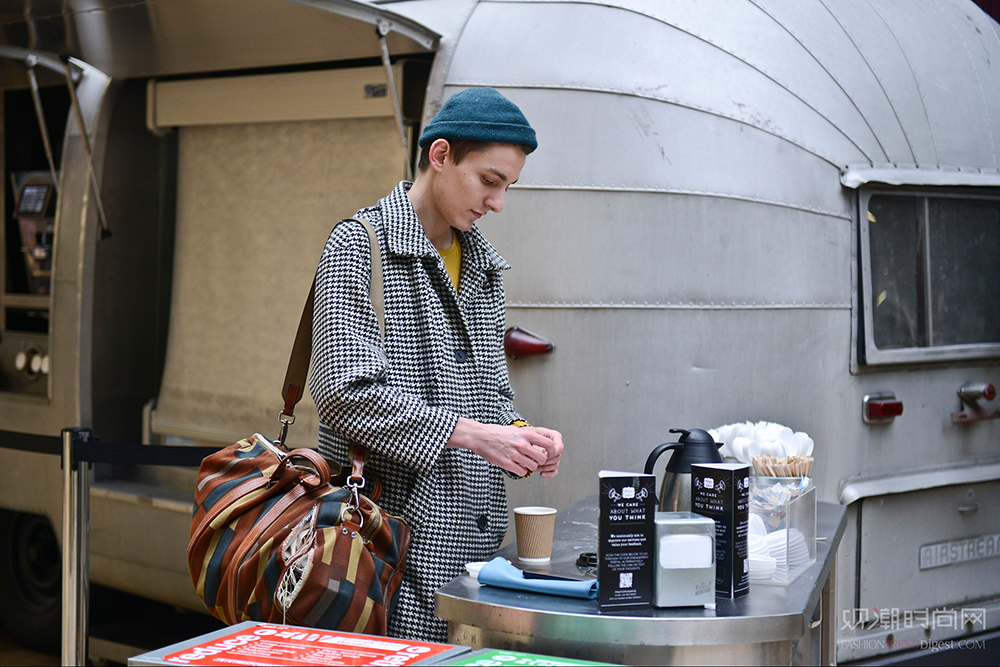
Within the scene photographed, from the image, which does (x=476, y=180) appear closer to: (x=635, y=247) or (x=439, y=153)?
(x=439, y=153)

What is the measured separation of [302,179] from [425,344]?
217 cm

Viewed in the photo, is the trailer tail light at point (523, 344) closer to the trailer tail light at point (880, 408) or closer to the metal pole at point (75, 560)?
the trailer tail light at point (880, 408)

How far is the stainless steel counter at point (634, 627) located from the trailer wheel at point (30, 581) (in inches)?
147

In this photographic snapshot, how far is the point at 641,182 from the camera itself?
363cm

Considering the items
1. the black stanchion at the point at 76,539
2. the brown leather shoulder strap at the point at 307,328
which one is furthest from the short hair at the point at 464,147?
the black stanchion at the point at 76,539

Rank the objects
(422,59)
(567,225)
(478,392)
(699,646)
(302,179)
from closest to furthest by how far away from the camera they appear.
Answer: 1. (699,646)
2. (478,392)
3. (567,225)
4. (422,59)
5. (302,179)

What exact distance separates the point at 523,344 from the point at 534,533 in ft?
4.93

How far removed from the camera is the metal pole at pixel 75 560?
3.60 metres

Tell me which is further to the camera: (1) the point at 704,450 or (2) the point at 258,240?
(2) the point at 258,240

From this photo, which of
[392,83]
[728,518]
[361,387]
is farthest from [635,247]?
[728,518]

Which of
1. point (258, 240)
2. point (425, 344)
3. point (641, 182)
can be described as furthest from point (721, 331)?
point (258, 240)

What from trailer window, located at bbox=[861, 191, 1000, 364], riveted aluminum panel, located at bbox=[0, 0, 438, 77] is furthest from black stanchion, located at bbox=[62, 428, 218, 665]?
trailer window, located at bbox=[861, 191, 1000, 364]

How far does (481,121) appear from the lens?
228 cm

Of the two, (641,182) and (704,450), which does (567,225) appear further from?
(704,450)
